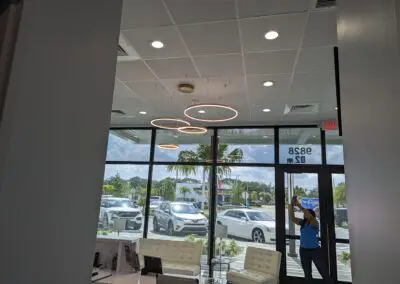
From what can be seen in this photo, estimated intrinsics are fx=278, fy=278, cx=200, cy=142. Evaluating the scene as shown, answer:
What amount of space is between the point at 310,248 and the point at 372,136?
5147 mm

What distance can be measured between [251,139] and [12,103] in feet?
20.2

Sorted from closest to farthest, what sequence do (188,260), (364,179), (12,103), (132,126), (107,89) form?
1. (12,103)
2. (364,179)
3. (107,89)
4. (188,260)
5. (132,126)

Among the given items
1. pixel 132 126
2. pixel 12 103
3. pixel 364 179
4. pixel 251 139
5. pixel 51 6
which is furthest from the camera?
pixel 132 126

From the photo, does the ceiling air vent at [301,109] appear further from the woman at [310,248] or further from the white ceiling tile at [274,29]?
the white ceiling tile at [274,29]

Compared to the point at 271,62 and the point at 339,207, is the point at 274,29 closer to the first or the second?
the point at 271,62

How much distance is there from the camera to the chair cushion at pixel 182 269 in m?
5.35

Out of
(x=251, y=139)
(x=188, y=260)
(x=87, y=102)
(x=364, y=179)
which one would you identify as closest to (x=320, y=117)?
(x=251, y=139)

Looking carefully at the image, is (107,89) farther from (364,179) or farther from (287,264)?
(287,264)

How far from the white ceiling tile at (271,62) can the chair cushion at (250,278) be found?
11.4 ft

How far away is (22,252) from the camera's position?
2.73ft

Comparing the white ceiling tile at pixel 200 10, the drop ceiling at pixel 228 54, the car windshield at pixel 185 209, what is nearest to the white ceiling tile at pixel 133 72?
the drop ceiling at pixel 228 54

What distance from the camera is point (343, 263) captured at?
225 inches

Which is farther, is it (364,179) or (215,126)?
(215,126)

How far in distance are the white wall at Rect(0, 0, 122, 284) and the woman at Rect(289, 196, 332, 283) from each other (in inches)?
205
